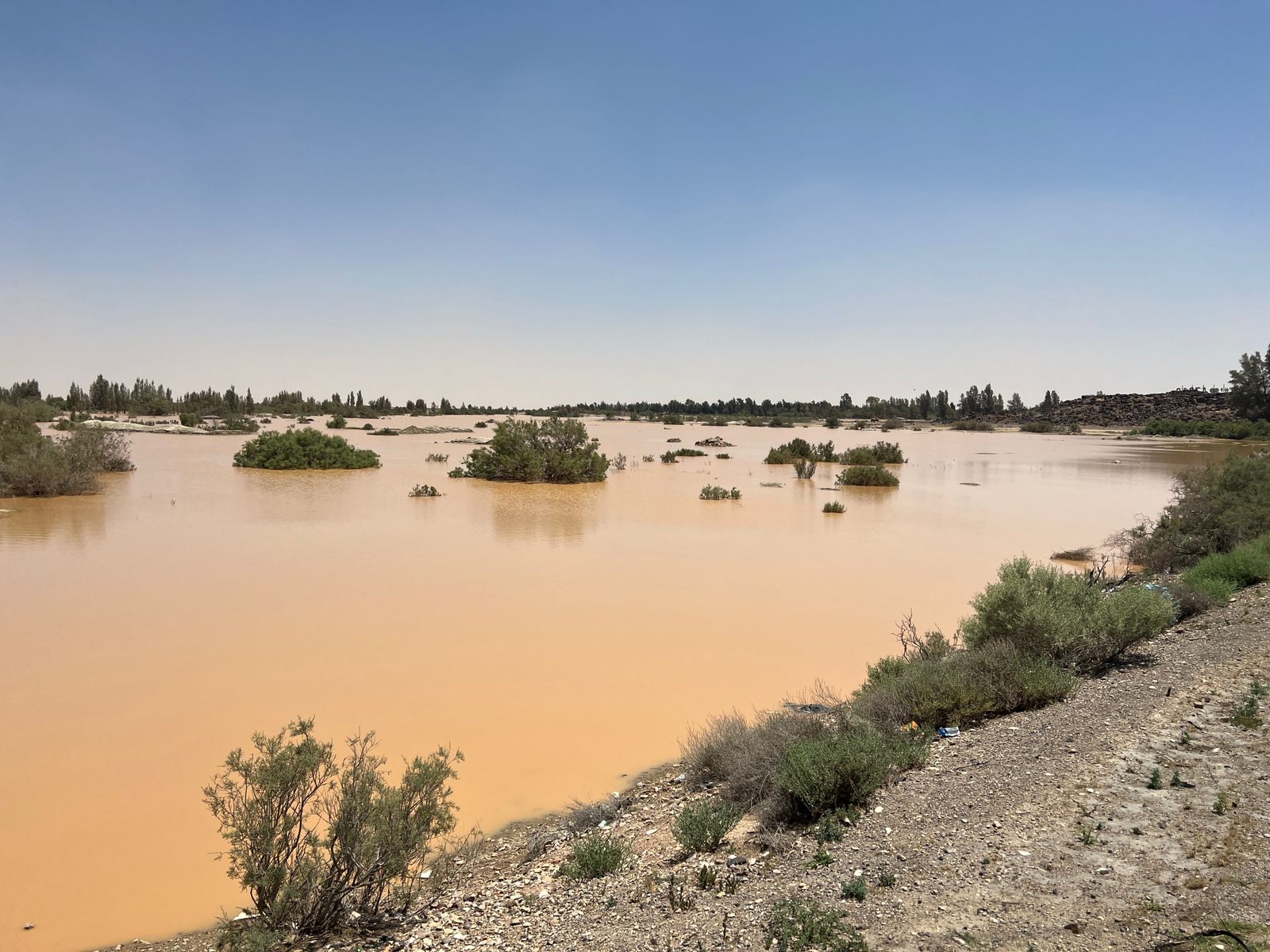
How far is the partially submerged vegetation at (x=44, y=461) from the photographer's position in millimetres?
21391

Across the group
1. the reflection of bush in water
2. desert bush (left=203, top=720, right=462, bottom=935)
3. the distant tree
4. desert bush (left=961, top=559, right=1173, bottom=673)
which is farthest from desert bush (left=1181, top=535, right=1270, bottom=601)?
the distant tree

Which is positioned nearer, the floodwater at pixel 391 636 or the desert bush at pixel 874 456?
the floodwater at pixel 391 636

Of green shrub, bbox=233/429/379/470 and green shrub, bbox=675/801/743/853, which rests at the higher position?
green shrub, bbox=233/429/379/470

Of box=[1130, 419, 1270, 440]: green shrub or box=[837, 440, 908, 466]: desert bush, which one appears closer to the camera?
box=[837, 440, 908, 466]: desert bush

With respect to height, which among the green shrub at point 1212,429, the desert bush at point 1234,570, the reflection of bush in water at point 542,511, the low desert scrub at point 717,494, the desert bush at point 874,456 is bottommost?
the reflection of bush in water at point 542,511

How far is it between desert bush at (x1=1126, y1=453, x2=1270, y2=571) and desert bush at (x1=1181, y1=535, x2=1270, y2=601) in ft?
5.59

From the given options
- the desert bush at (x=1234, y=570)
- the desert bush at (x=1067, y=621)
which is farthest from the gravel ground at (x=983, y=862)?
the desert bush at (x=1234, y=570)

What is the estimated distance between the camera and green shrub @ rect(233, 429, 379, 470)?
30.7m

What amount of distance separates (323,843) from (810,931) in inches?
115

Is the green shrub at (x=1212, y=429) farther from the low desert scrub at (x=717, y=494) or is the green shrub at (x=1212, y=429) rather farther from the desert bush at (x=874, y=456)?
the low desert scrub at (x=717, y=494)

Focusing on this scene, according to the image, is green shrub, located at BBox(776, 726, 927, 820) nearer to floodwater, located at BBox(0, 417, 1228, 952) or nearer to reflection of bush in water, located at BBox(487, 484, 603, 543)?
floodwater, located at BBox(0, 417, 1228, 952)

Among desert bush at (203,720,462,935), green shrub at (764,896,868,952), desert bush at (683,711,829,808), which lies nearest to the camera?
Answer: green shrub at (764,896,868,952)

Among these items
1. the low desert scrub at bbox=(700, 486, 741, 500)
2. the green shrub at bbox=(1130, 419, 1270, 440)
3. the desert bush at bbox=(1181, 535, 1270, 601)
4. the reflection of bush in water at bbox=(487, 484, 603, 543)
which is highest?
the green shrub at bbox=(1130, 419, 1270, 440)

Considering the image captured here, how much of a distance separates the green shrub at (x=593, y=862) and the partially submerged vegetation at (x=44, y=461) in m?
23.9
